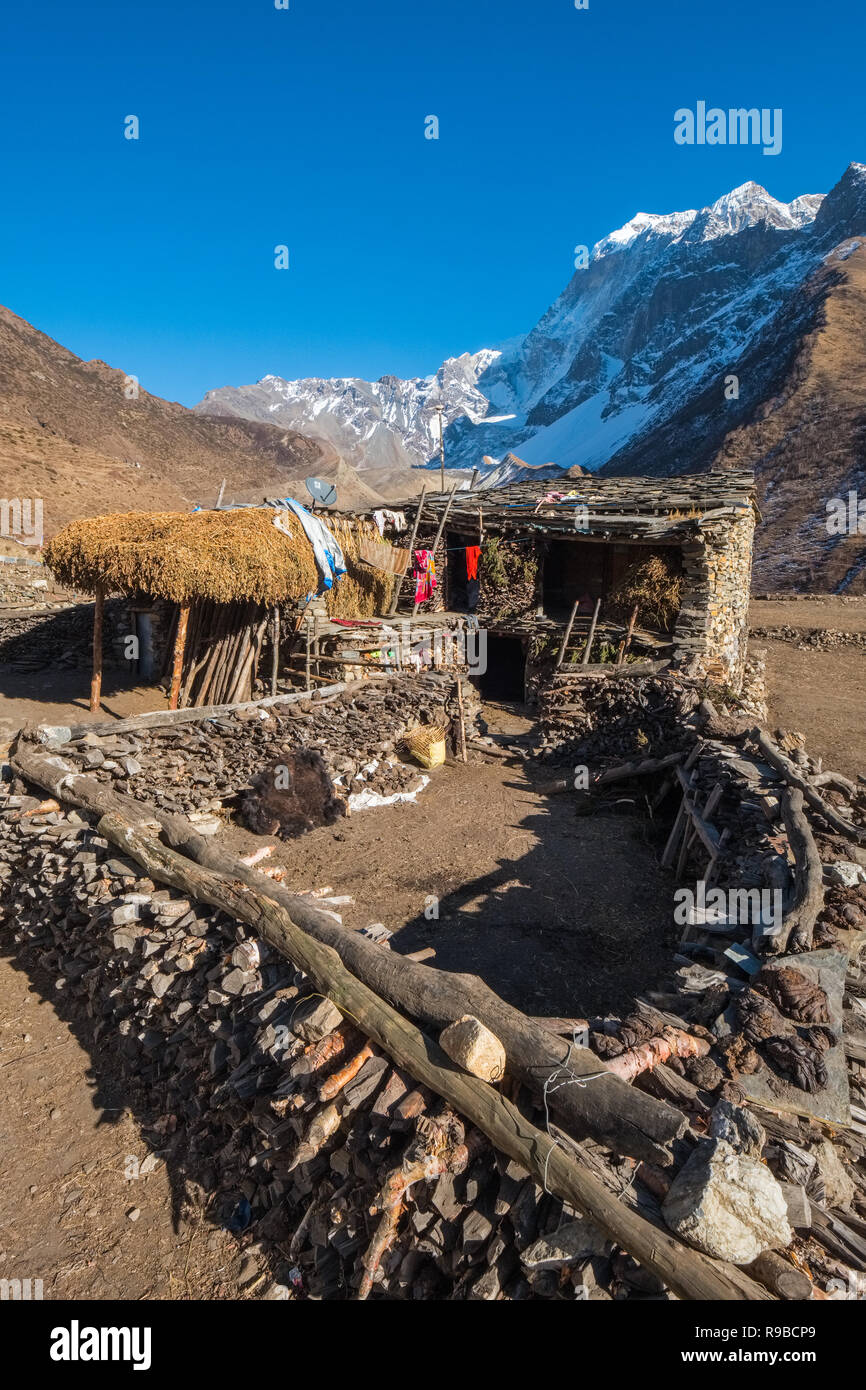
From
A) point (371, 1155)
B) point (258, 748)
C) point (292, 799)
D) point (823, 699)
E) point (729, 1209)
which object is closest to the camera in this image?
point (729, 1209)

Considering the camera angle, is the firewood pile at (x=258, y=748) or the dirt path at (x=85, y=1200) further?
the firewood pile at (x=258, y=748)

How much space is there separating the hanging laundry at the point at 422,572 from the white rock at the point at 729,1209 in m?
16.1

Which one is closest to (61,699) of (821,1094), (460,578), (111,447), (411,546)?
(411,546)

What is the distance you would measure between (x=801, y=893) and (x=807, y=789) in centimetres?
228

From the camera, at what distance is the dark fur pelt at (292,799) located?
390 inches

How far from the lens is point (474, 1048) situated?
315cm

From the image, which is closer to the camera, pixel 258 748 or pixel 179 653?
pixel 258 748

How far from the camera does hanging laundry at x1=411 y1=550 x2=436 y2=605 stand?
1822 centimetres

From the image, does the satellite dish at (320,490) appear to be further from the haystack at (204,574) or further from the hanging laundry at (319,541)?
the haystack at (204,574)

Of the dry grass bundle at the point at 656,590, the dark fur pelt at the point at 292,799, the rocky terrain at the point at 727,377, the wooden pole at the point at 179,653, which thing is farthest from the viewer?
the rocky terrain at the point at 727,377

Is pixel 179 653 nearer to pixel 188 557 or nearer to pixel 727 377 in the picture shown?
pixel 188 557

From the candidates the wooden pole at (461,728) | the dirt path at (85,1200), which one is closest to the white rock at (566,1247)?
the dirt path at (85,1200)
